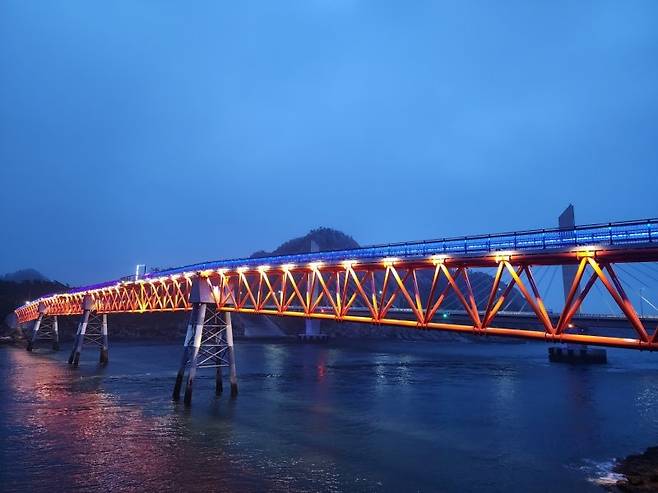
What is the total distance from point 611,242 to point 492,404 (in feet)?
97.2

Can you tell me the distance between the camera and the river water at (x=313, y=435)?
2272 centimetres

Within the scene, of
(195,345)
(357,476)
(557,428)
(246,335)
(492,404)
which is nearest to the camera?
(357,476)

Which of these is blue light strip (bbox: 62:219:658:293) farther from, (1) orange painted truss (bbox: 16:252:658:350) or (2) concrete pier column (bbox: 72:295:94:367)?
(2) concrete pier column (bbox: 72:295:94:367)

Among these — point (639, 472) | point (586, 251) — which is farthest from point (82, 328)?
point (639, 472)

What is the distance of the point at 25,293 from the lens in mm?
160125

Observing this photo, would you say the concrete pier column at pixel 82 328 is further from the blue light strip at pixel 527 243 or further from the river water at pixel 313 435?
the blue light strip at pixel 527 243

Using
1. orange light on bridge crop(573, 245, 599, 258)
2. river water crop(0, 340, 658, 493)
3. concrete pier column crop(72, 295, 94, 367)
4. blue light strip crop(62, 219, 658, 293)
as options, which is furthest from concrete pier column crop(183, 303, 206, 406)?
concrete pier column crop(72, 295, 94, 367)

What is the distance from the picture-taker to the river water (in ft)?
74.5

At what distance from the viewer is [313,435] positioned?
101 ft

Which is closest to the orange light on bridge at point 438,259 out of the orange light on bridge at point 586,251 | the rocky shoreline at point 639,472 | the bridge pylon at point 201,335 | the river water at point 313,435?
the orange light on bridge at point 586,251

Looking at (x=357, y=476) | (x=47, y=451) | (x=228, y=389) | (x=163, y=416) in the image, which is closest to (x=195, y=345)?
(x=163, y=416)

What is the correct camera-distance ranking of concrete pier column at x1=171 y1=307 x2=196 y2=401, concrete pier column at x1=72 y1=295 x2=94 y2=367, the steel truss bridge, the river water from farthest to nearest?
concrete pier column at x1=72 y1=295 x2=94 y2=367 < concrete pier column at x1=171 y1=307 x2=196 y2=401 < the river water < the steel truss bridge

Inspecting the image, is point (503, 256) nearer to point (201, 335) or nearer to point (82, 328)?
point (201, 335)

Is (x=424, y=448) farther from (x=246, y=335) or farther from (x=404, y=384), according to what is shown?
(x=246, y=335)
